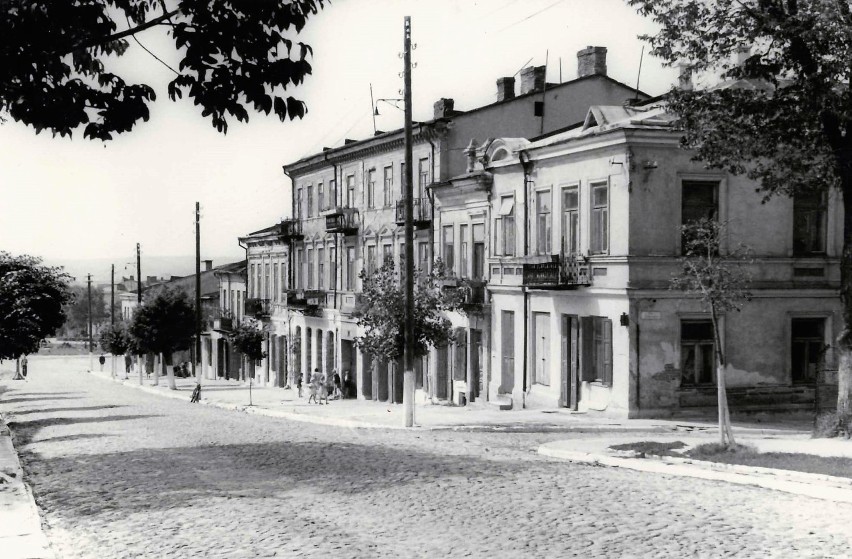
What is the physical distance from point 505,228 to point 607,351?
21.6 feet

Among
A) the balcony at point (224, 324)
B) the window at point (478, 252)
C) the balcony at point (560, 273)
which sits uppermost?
the window at point (478, 252)

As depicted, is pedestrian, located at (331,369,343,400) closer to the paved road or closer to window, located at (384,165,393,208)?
window, located at (384,165,393,208)

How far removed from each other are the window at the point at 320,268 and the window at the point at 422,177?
11.3m

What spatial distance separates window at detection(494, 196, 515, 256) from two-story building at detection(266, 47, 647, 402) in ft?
3.22

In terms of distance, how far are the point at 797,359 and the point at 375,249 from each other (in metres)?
19.3

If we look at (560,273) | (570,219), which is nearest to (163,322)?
(570,219)

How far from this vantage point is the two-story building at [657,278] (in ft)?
81.3

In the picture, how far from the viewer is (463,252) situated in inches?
1341

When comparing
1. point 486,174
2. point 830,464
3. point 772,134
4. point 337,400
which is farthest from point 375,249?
point 830,464

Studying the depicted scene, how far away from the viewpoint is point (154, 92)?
39.4 ft

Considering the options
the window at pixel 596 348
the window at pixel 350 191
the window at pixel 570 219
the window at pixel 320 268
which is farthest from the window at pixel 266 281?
the window at pixel 596 348

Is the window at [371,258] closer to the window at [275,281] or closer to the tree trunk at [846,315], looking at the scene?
the window at [275,281]

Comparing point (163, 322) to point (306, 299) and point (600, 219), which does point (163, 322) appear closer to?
point (306, 299)

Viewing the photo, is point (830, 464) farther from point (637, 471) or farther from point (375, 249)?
point (375, 249)
